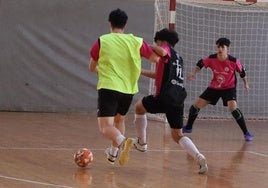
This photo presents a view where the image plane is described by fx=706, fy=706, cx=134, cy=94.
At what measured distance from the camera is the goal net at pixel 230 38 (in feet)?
47.6

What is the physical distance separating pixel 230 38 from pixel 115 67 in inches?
308

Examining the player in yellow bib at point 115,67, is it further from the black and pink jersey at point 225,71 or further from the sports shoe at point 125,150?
the black and pink jersey at point 225,71

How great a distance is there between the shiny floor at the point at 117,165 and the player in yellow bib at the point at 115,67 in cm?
46

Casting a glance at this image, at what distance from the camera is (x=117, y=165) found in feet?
26.5

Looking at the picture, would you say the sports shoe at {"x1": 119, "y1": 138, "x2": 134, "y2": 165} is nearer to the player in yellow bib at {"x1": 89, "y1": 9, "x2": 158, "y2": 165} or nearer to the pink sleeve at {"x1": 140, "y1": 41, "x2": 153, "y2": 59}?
the player in yellow bib at {"x1": 89, "y1": 9, "x2": 158, "y2": 165}

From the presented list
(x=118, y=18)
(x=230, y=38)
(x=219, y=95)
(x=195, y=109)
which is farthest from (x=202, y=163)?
(x=230, y=38)

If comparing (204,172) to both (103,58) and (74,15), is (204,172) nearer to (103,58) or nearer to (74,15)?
(103,58)

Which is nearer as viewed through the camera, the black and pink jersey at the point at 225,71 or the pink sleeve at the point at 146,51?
the pink sleeve at the point at 146,51

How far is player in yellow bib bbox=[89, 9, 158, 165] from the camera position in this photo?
7.36 meters

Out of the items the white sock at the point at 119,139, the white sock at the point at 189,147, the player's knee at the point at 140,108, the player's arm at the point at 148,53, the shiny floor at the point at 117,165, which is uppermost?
the player's arm at the point at 148,53

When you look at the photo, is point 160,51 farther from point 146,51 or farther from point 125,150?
point 125,150

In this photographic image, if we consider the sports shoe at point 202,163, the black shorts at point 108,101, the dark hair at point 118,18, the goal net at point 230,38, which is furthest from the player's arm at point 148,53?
the goal net at point 230,38

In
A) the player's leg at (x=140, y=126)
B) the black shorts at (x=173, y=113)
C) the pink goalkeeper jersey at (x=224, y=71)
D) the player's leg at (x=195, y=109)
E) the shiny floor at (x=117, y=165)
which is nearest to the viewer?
the shiny floor at (x=117, y=165)

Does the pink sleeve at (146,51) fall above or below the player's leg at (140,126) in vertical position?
above
